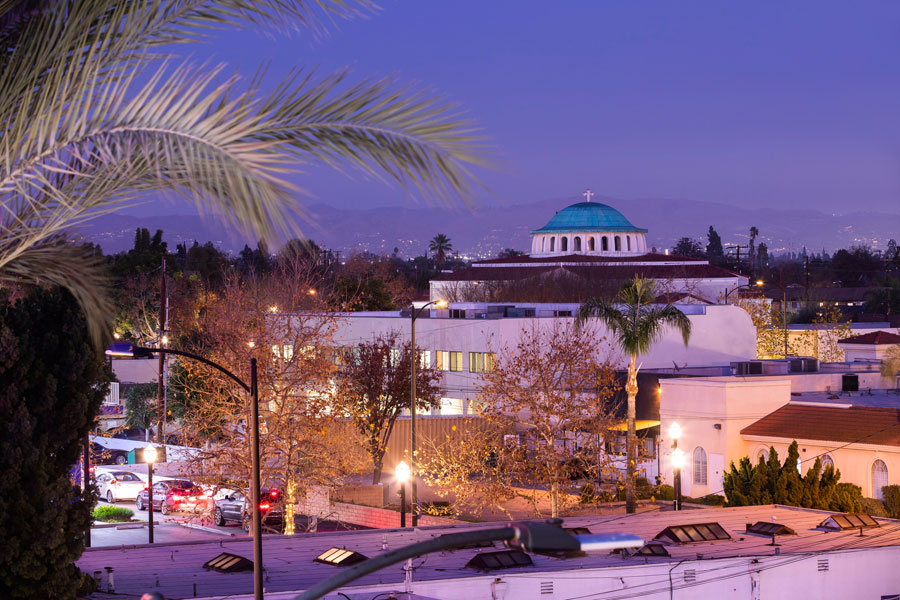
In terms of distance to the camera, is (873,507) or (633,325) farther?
(633,325)

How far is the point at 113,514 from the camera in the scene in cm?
3750

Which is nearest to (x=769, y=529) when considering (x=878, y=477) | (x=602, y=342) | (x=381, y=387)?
(x=878, y=477)

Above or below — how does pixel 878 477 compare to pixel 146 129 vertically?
below

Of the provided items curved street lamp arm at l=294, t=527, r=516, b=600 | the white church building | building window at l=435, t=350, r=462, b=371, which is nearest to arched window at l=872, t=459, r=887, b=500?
building window at l=435, t=350, r=462, b=371

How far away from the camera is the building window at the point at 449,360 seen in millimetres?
55094

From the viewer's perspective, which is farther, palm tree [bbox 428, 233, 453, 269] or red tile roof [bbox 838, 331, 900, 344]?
palm tree [bbox 428, 233, 453, 269]

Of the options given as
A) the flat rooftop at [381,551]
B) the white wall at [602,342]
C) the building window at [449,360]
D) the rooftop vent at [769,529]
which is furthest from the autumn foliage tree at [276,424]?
the building window at [449,360]

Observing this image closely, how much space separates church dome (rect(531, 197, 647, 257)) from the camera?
94.8 meters

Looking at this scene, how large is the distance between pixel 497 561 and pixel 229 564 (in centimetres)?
507

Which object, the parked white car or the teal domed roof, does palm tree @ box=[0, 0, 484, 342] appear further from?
the teal domed roof

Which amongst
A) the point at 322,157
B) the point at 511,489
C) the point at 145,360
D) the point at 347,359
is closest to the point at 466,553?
the point at 511,489

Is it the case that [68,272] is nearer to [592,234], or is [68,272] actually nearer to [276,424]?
[276,424]

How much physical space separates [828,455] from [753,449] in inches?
129

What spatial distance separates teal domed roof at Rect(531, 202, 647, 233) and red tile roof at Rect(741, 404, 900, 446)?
59.1 metres
